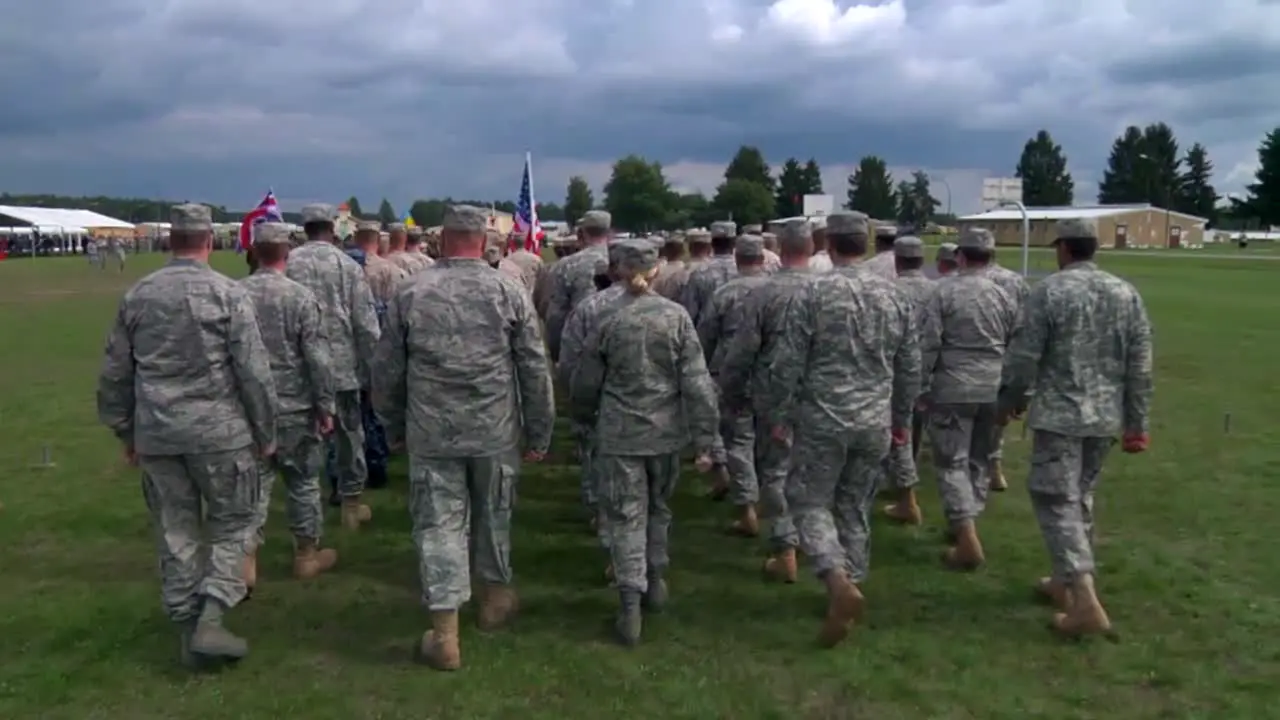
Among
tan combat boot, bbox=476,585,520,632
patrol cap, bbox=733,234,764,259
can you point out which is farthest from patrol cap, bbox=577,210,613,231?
tan combat boot, bbox=476,585,520,632

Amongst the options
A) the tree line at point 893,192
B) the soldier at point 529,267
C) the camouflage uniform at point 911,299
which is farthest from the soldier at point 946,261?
the tree line at point 893,192

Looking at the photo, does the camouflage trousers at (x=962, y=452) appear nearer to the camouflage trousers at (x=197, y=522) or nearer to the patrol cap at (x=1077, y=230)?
the patrol cap at (x=1077, y=230)

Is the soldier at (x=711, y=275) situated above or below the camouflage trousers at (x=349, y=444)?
above

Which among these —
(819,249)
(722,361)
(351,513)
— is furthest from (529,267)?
(722,361)

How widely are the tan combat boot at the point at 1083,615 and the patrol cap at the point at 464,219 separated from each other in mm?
3795

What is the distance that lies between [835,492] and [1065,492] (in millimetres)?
1268

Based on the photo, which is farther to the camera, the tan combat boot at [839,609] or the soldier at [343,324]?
the soldier at [343,324]

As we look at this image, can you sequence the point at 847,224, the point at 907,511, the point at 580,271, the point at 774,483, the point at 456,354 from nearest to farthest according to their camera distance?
the point at 456,354
the point at 847,224
the point at 774,483
the point at 907,511
the point at 580,271

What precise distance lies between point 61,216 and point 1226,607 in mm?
110070

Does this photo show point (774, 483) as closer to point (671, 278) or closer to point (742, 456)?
point (742, 456)

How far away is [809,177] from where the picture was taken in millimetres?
104250

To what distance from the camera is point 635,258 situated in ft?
19.2

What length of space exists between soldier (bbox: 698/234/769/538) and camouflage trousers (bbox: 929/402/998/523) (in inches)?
51.9

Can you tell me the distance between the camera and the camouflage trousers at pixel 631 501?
5.80 metres
